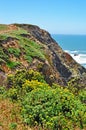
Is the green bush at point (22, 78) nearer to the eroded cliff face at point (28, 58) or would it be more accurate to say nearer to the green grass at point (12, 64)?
the eroded cliff face at point (28, 58)

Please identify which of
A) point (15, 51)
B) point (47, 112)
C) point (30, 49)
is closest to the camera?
point (47, 112)

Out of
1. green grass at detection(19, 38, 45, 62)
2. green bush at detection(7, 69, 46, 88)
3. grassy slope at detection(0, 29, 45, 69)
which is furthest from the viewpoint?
green grass at detection(19, 38, 45, 62)

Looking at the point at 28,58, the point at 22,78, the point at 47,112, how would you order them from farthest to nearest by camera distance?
the point at 28,58 → the point at 22,78 → the point at 47,112

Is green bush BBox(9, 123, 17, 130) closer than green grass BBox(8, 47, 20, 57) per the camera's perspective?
Yes

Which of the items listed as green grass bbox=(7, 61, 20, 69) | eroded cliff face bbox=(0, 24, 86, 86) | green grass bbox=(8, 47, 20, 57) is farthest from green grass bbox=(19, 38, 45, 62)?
green grass bbox=(7, 61, 20, 69)

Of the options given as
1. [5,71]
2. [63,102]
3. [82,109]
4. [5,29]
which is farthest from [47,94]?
[5,29]

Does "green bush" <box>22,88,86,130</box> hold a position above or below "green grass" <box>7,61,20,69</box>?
above

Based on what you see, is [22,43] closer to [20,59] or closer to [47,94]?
[20,59]

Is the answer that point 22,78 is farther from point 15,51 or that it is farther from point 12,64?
point 15,51

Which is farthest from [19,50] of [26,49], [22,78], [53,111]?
[53,111]

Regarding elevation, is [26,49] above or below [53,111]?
above

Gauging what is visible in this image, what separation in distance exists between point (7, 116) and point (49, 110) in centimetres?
109

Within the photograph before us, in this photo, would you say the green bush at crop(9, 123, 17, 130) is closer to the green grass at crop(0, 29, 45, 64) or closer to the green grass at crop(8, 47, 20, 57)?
the green grass at crop(0, 29, 45, 64)

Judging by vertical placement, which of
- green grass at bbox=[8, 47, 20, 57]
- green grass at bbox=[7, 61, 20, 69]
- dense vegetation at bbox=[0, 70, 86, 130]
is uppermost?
green grass at bbox=[8, 47, 20, 57]
